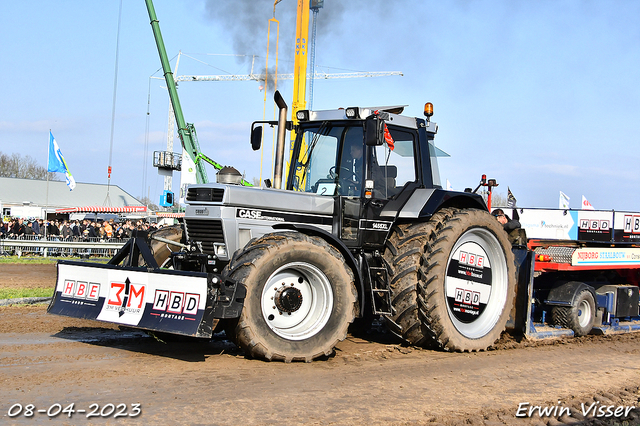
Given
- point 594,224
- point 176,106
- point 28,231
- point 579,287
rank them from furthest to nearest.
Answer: point 28,231, point 176,106, point 594,224, point 579,287

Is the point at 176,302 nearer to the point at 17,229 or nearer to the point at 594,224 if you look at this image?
the point at 594,224

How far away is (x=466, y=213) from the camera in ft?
25.0

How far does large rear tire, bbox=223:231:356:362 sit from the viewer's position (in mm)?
5875

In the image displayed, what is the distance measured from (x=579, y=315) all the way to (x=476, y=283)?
8.24ft

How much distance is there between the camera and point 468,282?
7711 mm

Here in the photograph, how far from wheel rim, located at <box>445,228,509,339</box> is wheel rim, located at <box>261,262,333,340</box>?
1.79 m

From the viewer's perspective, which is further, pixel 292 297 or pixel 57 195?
pixel 57 195

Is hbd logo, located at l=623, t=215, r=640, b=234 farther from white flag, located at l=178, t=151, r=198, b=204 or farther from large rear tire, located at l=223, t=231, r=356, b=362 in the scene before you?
white flag, located at l=178, t=151, r=198, b=204

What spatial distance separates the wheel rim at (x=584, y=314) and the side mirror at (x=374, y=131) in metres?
4.79

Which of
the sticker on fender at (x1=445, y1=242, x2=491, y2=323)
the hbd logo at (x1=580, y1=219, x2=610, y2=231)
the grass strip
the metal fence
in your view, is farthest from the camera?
the metal fence

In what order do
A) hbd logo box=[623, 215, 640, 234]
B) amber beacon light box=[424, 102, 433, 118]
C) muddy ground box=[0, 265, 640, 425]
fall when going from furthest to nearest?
hbd logo box=[623, 215, 640, 234] < amber beacon light box=[424, 102, 433, 118] < muddy ground box=[0, 265, 640, 425]

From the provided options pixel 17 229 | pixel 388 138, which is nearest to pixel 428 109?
pixel 388 138

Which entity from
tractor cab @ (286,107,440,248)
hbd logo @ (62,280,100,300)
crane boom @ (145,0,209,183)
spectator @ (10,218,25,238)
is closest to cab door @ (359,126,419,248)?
tractor cab @ (286,107,440,248)

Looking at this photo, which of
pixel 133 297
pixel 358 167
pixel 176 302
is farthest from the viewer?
pixel 358 167
